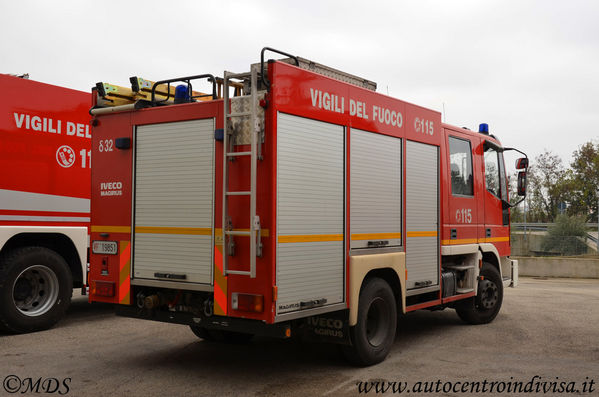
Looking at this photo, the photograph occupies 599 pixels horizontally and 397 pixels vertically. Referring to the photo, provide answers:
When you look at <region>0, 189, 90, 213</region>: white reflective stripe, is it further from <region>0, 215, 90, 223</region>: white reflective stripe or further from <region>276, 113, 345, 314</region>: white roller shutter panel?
<region>276, 113, 345, 314</region>: white roller shutter panel

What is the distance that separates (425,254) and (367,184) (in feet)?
5.19

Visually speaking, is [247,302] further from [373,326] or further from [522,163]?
[522,163]

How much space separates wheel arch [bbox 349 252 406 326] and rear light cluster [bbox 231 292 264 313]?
47.2 inches

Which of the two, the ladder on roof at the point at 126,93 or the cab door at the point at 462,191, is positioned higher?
the ladder on roof at the point at 126,93

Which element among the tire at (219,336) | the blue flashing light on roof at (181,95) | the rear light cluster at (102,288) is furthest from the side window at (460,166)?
the rear light cluster at (102,288)

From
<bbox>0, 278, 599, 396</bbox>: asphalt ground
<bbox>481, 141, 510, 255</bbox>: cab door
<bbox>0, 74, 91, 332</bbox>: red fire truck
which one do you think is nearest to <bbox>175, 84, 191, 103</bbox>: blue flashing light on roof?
<bbox>0, 278, 599, 396</bbox>: asphalt ground

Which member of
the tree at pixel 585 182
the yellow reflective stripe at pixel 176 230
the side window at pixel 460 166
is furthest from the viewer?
the tree at pixel 585 182

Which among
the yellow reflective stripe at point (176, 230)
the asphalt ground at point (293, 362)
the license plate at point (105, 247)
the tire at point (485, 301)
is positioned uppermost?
the yellow reflective stripe at point (176, 230)

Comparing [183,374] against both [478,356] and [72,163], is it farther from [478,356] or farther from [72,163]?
[72,163]

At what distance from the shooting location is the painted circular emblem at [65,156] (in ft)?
29.3

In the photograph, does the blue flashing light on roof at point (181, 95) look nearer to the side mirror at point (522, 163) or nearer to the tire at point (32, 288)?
the tire at point (32, 288)

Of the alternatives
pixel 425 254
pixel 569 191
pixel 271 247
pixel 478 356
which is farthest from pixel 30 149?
pixel 569 191

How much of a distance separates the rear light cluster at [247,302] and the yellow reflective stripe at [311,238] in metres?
0.56

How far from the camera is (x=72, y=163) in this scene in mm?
9102
